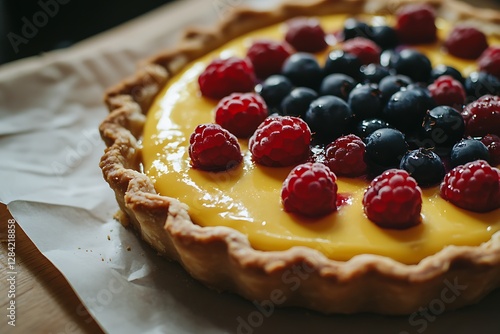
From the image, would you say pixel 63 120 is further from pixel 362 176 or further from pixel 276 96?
pixel 362 176

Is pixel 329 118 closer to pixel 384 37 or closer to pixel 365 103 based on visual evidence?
pixel 365 103

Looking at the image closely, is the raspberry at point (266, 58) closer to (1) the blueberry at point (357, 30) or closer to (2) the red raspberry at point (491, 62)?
(1) the blueberry at point (357, 30)

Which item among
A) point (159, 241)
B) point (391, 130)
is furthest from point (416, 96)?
point (159, 241)

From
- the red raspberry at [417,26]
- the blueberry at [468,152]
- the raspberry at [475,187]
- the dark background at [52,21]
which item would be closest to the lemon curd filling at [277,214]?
the raspberry at [475,187]

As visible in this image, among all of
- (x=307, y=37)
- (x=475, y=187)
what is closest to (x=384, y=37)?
(x=307, y=37)

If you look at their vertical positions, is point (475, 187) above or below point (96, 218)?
above

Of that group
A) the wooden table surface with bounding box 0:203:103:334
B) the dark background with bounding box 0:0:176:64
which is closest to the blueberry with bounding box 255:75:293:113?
the wooden table surface with bounding box 0:203:103:334
